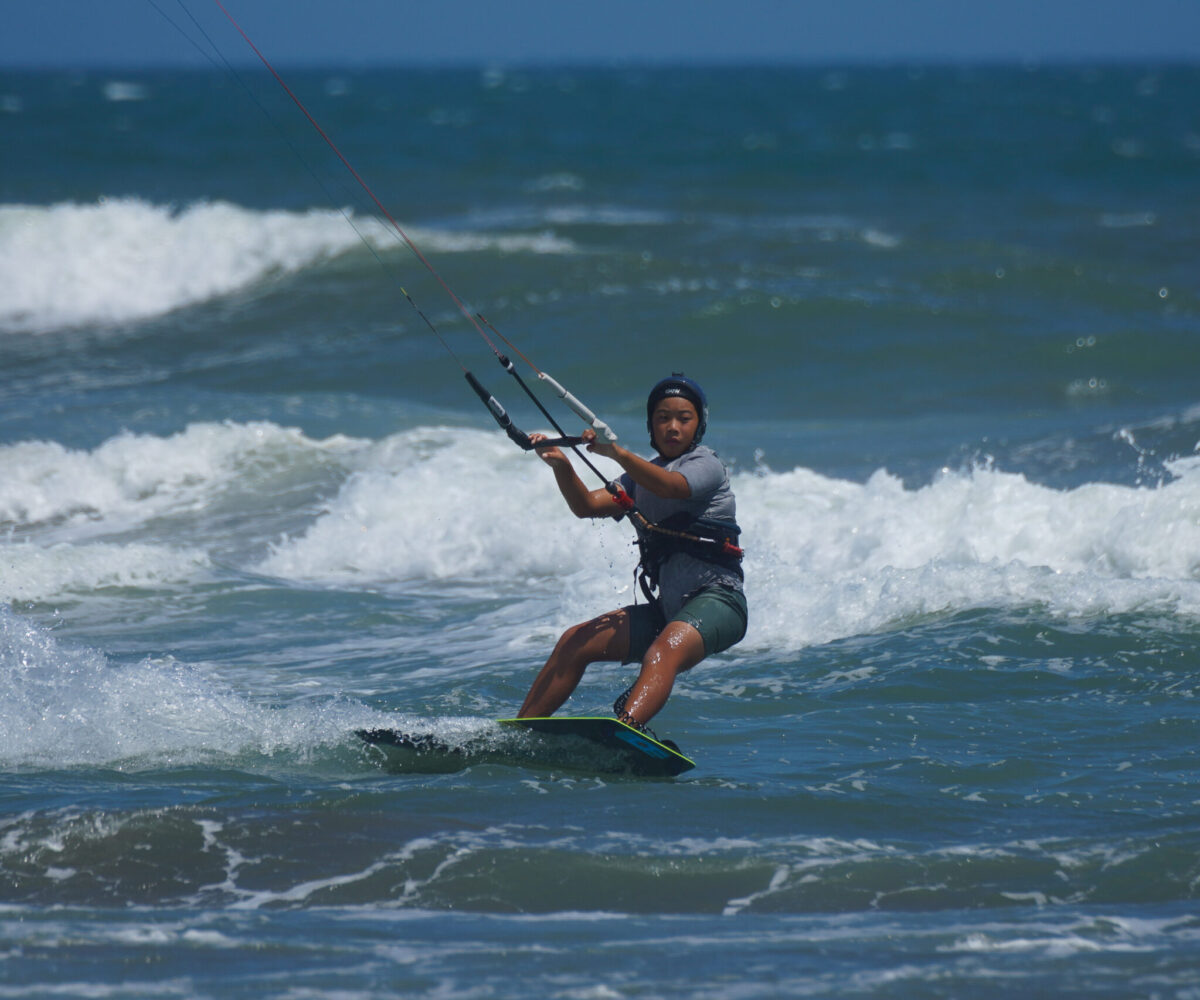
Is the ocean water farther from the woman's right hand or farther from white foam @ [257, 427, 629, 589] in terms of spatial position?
the woman's right hand

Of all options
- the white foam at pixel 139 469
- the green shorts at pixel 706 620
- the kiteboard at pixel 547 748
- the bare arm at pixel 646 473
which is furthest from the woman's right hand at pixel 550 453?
the white foam at pixel 139 469

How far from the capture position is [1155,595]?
8742 mm

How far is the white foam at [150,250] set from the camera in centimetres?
2252

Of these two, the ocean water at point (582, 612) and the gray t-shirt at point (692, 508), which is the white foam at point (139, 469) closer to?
the ocean water at point (582, 612)

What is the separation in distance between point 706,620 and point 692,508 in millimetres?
439

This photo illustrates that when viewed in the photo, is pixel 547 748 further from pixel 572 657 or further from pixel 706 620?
pixel 706 620

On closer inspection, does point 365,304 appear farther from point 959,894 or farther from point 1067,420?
point 959,894

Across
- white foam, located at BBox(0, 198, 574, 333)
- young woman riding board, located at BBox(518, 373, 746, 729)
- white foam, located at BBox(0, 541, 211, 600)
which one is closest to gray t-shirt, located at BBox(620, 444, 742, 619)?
young woman riding board, located at BBox(518, 373, 746, 729)

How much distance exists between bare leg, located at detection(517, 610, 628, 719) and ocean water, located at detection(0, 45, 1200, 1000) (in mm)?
323

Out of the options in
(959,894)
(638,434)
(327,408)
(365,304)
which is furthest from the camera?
(365,304)

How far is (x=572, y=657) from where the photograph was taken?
19.8ft

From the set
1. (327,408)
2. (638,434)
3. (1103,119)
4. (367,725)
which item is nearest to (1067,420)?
(638,434)

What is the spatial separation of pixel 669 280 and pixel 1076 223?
11270 mm

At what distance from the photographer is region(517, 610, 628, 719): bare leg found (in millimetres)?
6039
